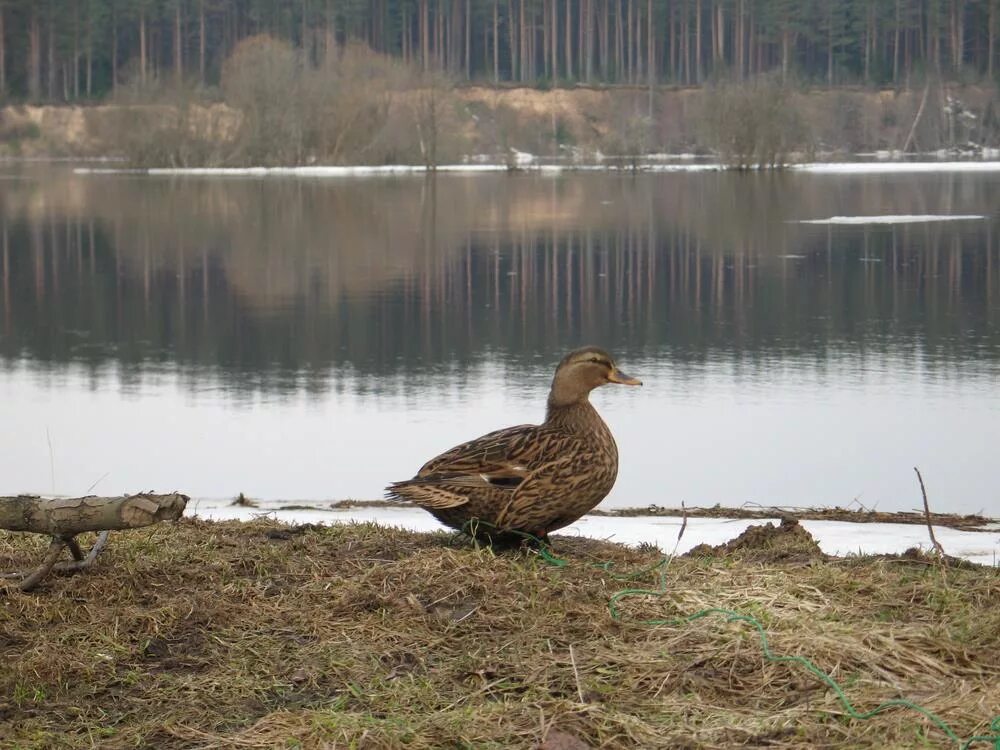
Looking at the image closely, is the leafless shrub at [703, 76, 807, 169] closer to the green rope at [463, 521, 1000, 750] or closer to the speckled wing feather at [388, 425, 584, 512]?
the speckled wing feather at [388, 425, 584, 512]

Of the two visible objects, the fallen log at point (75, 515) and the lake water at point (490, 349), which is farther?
the lake water at point (490, 349)

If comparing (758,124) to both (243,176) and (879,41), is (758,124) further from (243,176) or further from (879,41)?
(879,41)

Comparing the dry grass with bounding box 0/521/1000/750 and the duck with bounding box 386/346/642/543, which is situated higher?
the duck with bounding box 386/346/642/543

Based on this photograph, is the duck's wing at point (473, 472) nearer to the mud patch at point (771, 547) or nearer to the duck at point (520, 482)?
the duck at point (520, 482)

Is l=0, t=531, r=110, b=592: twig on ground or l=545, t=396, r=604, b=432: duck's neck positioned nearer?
l=0, t=531, r=110, b=592: twig on ground

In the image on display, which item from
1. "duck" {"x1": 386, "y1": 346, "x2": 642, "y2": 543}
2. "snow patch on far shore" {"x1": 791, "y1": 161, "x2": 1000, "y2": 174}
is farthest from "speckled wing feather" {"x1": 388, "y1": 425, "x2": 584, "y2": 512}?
"snow patch on far shore" {"x1": 791, "y1": 161, "x2": 1000, "y2": 174}

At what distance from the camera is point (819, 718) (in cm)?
442

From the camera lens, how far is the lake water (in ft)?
36.3

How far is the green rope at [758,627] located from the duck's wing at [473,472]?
0.63 ft

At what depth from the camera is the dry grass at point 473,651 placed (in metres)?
4.37

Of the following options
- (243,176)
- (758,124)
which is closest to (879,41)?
(758,124)

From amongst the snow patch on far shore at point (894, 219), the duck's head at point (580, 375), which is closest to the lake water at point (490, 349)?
the snow patch on far shore at point (894, 219)

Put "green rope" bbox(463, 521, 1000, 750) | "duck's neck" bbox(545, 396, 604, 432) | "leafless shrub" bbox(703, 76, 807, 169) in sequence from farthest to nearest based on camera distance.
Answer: "leafless shrub" bbox(703, 76, 807, 169) < "duck's neck" bbox(545, 396, 604, 432) < "green rope" bbox(463, 521, 1000, 750)

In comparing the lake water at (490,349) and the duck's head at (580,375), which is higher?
the duck's head at (580,375)
